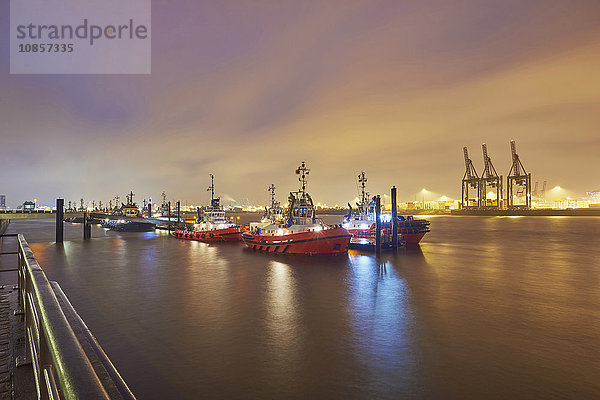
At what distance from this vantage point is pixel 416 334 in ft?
43.4

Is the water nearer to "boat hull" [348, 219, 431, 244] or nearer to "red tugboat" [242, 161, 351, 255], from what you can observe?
"red tugboat" [242, 161, 351, 255]

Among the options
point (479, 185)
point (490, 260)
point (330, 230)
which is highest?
point (479, 185)

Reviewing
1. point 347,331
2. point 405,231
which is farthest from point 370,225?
point 347,331

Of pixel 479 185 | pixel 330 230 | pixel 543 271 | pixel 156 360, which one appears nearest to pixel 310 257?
pixel 330 230

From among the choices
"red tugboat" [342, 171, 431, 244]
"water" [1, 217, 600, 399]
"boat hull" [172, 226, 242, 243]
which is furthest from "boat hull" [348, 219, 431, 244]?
"boat hull" [172, 226, 242, 243]

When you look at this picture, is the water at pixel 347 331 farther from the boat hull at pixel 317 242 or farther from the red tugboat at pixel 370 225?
the red tugboat at pixel 370 225

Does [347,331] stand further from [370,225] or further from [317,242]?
[370,225]

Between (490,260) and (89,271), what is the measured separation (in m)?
38.9

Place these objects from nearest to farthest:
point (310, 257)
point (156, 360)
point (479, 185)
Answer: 1. point (156, 360)
2. point (310, 257)
3. point (479, 185)

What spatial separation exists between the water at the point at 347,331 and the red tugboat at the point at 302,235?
6422mm

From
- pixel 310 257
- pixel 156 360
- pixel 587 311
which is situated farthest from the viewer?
pixel 310 257

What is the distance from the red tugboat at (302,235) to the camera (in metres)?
33.7

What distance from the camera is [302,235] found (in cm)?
3406

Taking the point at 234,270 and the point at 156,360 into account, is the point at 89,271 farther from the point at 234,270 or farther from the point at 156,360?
the point at 156,360
